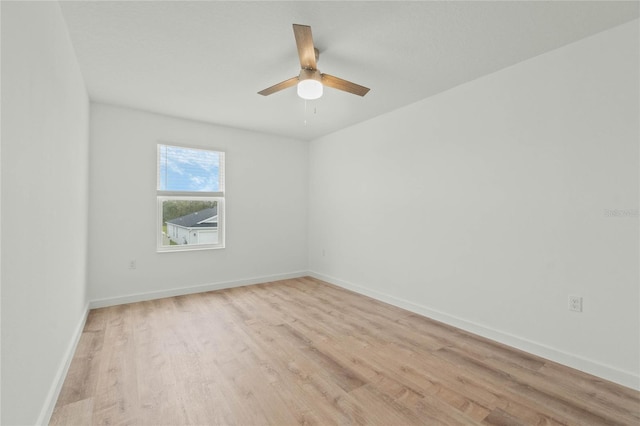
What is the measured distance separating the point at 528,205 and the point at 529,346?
1.21m

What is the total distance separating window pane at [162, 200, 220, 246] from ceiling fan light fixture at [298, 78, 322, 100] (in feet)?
8.91

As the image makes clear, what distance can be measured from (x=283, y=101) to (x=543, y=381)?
353 centimetres

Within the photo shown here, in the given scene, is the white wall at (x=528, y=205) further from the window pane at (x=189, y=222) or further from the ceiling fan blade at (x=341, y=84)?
the window pane at (x=189, y=222)

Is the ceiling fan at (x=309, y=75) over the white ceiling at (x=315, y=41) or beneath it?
beneath

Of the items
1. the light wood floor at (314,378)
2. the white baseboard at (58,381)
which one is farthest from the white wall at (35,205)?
the light wood floor at (314,378)

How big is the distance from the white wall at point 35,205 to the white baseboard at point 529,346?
3222mm

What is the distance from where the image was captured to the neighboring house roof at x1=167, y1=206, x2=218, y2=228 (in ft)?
13.8

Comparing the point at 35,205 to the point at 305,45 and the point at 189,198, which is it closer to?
the point at 305,45

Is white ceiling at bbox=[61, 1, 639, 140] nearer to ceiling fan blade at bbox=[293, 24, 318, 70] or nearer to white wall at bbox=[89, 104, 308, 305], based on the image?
ceiling fan blade at bbox=[293, 24, 318, 70]

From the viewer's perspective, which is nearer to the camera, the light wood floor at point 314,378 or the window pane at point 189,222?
the light wood floor at point 314,378

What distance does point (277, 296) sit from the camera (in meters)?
4.05

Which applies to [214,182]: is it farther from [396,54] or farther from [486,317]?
[486,317]

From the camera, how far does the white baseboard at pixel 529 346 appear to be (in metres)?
2.04

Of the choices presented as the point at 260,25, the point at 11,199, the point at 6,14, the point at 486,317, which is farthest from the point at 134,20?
the point at 486,317
